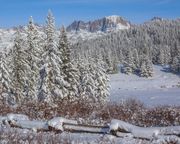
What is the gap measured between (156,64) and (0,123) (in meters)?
179

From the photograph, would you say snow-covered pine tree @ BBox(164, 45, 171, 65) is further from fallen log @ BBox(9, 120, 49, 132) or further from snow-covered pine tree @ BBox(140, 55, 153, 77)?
fallen log @ BBox(9, 120, 49, 132)

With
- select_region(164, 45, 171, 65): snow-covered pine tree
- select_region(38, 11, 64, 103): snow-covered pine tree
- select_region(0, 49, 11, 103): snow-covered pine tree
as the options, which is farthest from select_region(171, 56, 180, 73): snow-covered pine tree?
select_region(38, 11, 64, 103): snow-covered pine tree

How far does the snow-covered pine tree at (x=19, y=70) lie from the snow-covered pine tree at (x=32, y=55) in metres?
0.64

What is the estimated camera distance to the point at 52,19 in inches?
1535

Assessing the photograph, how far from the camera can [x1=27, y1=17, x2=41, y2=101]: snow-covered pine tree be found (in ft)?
159

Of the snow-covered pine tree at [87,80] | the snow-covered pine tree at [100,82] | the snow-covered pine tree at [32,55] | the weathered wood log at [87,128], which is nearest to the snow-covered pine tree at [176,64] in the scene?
the snow-covered pine tree at [100,82]

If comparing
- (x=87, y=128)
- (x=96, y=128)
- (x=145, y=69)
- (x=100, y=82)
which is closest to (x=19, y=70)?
(x=100, y=82)

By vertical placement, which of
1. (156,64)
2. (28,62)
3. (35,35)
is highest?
(35,35)

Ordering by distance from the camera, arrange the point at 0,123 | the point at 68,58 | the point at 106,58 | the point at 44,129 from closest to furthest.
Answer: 1. the point at 44,129
2. the point at 0,123
3. the point at 68,58
4. the point at 106,58

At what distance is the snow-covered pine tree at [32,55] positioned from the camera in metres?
48.6

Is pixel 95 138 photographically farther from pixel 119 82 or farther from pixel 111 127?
pixel 119 82

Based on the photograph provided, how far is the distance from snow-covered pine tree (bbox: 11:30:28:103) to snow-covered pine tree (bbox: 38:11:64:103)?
814cm

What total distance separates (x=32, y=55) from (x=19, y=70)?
7.98 ft

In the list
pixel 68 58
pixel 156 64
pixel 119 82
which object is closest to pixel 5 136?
pixel 68 58
